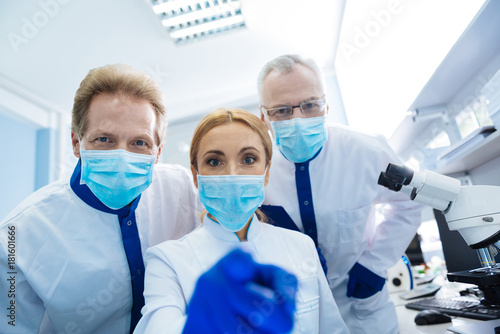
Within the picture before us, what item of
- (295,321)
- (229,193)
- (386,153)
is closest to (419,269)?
(386,153)

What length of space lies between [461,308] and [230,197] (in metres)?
1.28

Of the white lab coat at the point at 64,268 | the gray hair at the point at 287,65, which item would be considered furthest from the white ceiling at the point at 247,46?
the white lab coat at the point at 64,268

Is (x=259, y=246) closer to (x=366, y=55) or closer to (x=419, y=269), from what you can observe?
(x=419, y=269)

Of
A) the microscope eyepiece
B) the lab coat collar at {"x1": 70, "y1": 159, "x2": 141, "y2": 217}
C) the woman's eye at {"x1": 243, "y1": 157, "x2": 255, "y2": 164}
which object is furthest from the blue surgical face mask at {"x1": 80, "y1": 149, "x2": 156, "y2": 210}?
the microscope eyepiece

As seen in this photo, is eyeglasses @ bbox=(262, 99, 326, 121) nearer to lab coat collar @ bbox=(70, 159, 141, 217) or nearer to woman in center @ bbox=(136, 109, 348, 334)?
woman in center @ bbox=(136, 109, 348, 334)

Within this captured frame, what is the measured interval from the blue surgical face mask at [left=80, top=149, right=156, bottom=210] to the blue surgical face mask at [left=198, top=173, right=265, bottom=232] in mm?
294

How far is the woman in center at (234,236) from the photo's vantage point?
1023mm

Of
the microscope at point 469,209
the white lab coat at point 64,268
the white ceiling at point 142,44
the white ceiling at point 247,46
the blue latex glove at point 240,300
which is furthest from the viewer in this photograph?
the white ceiling at point 142,44

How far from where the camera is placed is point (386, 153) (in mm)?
1590

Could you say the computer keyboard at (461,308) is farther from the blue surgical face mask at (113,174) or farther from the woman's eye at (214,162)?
the blue surgical face mask at (113,174)

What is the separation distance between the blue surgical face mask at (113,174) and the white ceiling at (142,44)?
210 cm

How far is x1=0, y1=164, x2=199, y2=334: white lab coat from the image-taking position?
1.14 metres

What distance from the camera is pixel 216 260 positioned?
1.08 meters

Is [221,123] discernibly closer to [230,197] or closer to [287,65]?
[230,197]
